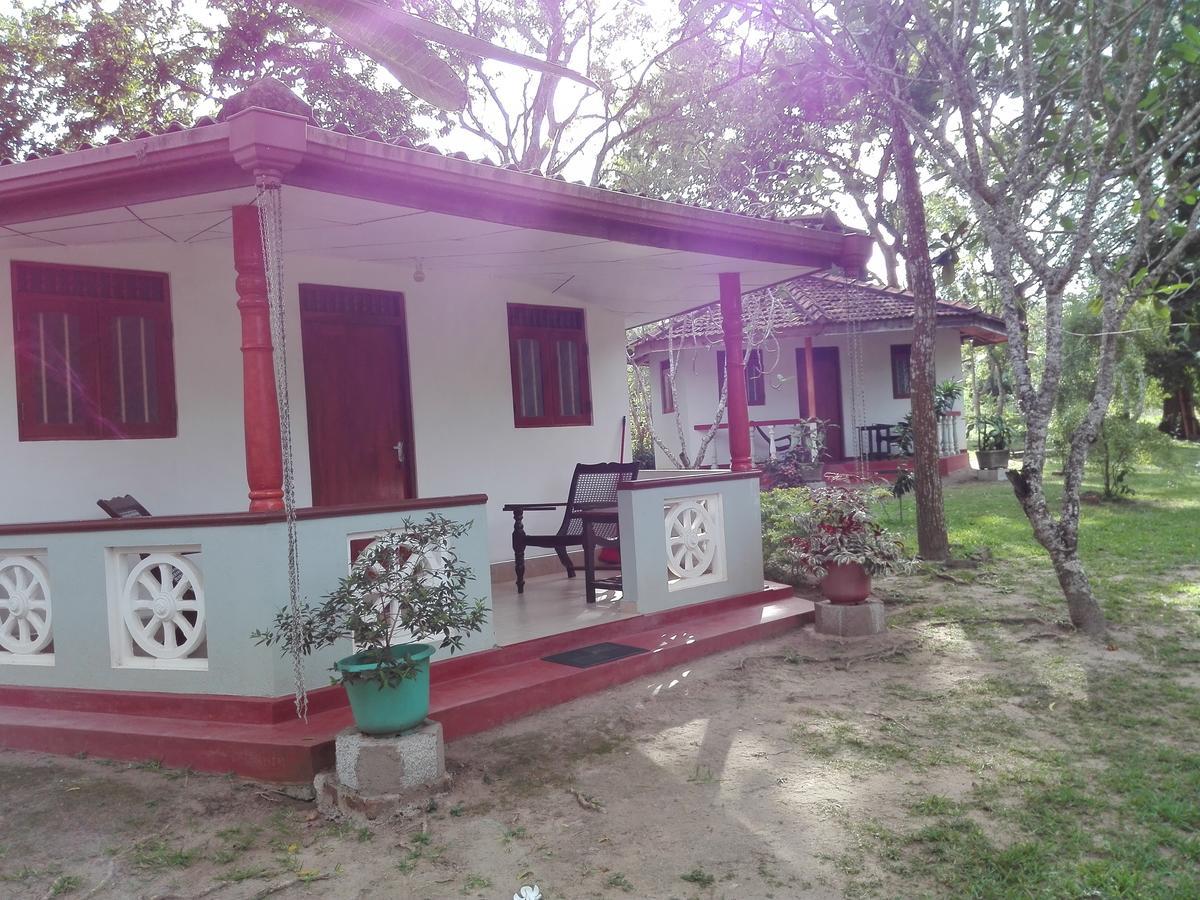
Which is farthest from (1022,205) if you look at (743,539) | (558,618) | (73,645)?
(73,645)

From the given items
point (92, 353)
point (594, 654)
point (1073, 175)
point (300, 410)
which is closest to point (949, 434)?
point (1073, 175)

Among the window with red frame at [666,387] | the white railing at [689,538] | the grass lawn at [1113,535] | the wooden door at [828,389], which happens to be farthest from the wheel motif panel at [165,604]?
the window with red frame at [666,387]

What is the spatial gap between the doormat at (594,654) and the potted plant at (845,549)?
1.54 meters

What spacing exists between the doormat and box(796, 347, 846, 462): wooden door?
42.4 ft

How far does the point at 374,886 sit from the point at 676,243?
4.38 metres

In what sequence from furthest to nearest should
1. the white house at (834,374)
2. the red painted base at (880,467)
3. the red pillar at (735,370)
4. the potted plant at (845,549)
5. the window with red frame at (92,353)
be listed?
the white house at (834,374) < the red painted base at (880,467) < the red pillar at (735,370) < the potted plant at (845,549) < the window with red frame at (92,353)

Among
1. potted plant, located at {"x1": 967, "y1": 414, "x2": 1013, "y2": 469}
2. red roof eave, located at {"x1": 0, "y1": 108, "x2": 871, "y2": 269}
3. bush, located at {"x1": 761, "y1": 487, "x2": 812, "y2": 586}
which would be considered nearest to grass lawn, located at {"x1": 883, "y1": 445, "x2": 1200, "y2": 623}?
potted plant, located at {"x1": 967, "y1": 414, "x2": 1013, "y2": 469}

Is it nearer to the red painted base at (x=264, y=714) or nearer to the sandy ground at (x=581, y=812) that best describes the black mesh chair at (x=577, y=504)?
the red painted base at (x=264, y=714)

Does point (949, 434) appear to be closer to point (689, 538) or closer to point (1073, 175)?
point (1073, 175)

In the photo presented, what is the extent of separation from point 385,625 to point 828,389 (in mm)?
15629

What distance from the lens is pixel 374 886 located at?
3268 millimetres

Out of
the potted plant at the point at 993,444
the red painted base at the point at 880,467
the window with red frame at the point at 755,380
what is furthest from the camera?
the window with red frame at the point at 755,380

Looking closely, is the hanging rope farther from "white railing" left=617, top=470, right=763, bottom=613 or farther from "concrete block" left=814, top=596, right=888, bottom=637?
"concrete block" left=814, top=596, right=888, bottom=637

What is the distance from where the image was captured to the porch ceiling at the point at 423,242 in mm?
4980
